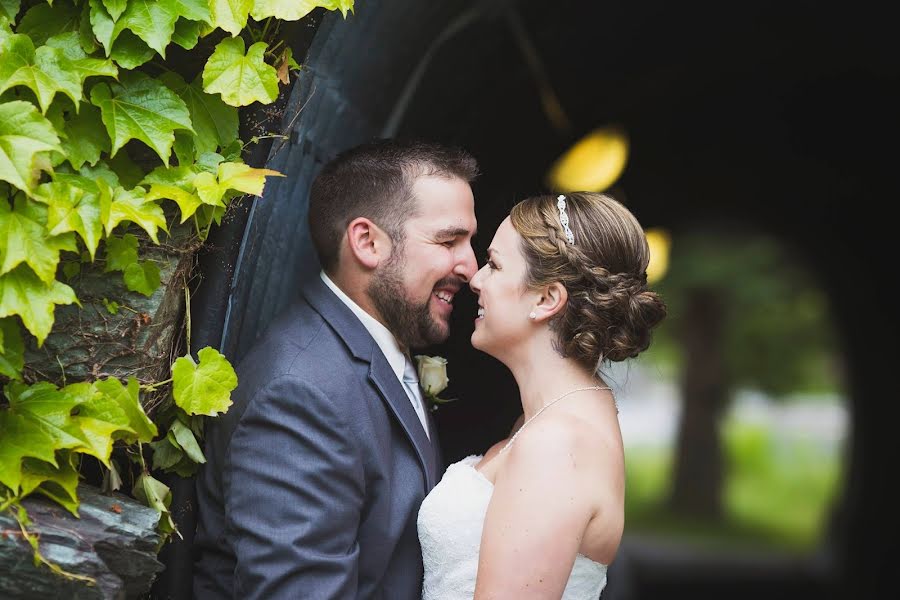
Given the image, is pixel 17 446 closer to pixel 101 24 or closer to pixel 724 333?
pixel 101 24

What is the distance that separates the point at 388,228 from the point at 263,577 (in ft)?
3.54

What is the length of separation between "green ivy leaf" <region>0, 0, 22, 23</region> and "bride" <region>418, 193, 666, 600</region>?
4.46ft

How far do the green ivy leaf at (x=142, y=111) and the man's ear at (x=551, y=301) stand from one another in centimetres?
104

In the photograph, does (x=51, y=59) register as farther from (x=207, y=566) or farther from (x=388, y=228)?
(x=207, y=566)

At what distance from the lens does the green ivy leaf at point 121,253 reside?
2424mm

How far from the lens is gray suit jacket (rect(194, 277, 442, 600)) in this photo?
2.48 metres

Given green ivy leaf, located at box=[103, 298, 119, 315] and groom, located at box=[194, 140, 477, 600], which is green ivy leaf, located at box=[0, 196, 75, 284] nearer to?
green ivy leaf, located at box=[103, 298, 119, 315]

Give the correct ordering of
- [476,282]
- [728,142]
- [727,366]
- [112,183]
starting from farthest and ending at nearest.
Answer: [727,366] → [728,142] → [476,282] → [112,183]

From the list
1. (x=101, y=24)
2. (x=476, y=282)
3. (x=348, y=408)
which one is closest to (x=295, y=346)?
(x=348, y=408)

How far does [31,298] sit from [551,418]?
130cm

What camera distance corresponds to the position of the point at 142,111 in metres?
2.41

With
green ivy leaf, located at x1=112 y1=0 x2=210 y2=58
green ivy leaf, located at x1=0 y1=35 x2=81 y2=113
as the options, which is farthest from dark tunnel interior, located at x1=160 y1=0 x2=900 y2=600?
green ivy leaf, located at x1=0 y1=35 x2=81 y2=113

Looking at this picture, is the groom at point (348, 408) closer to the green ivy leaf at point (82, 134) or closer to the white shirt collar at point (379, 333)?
the white shirt collar at point (379, 333)

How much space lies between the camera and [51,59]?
90.2 inches
